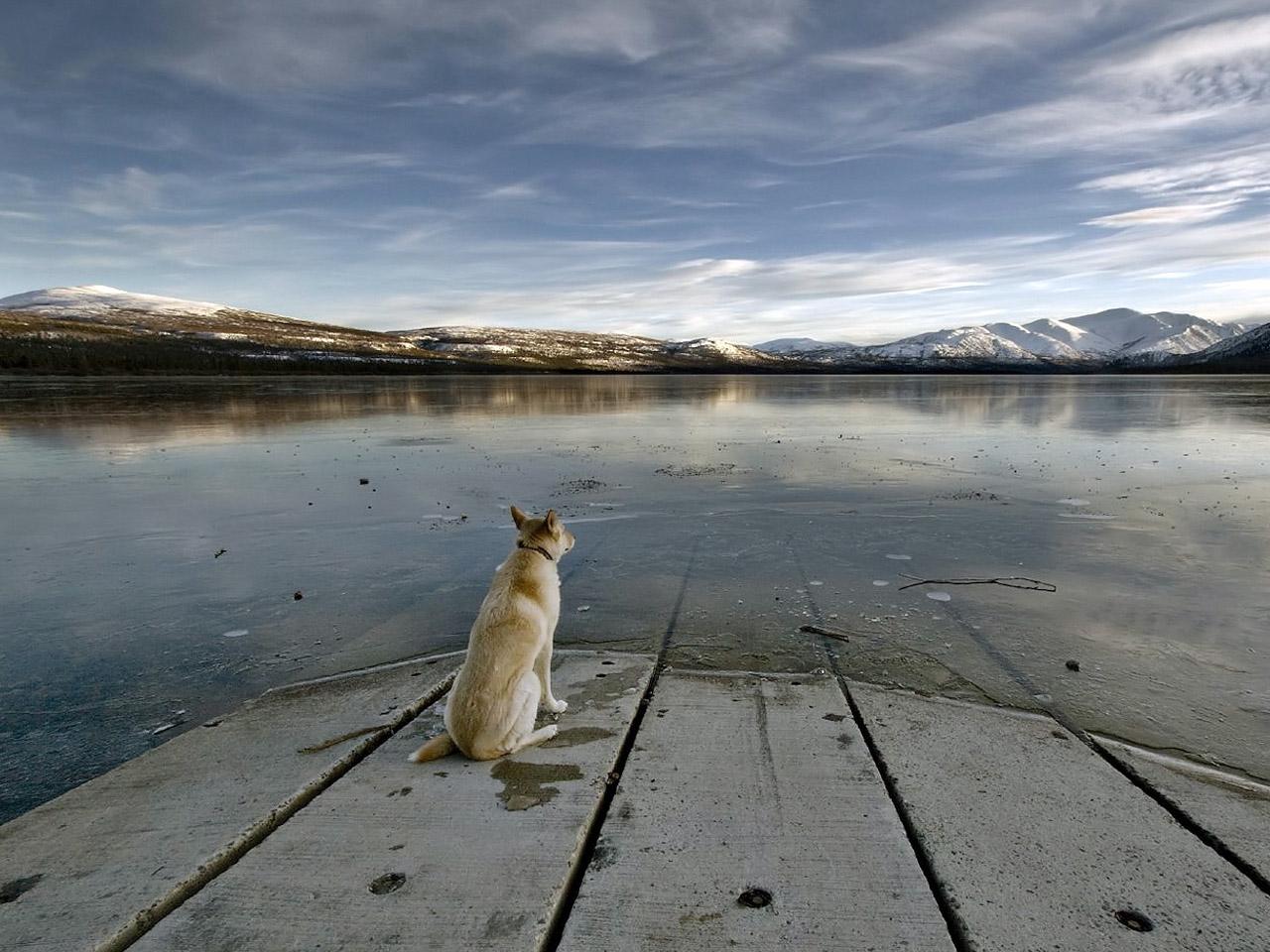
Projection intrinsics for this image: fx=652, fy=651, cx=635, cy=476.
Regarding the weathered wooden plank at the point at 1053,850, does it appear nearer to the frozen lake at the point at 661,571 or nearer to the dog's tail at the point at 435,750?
the frozen lake at the point at 661,571

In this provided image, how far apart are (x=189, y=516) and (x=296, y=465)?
518cm

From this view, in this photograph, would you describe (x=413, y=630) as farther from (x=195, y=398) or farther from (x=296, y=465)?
(x=195, y=398)

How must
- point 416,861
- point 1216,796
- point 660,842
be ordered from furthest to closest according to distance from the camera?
1. point 1216,796
2. point 660,842
3. point 416,861

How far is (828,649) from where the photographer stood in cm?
565

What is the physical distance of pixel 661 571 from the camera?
782cm

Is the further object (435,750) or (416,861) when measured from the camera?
(435,750)

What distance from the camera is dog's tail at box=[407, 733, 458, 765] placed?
3760 millimetres

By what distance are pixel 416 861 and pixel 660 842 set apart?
1118 mm

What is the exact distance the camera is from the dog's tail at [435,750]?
3.76 metres

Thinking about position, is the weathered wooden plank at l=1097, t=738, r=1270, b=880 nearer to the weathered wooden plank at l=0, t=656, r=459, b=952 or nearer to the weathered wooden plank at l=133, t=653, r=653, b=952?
the weathered wooden plank at l=133, t=653, r=653, b=952

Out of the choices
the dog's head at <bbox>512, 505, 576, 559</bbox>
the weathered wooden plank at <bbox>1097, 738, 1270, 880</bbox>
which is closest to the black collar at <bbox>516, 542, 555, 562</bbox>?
the dog's head at <bbox>512, 505, 576, 559</bbox>

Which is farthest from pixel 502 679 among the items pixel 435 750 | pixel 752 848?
pixel 752 848

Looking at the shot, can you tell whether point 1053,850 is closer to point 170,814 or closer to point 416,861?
point 416,861

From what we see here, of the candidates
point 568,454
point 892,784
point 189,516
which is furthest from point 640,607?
point 568,454
